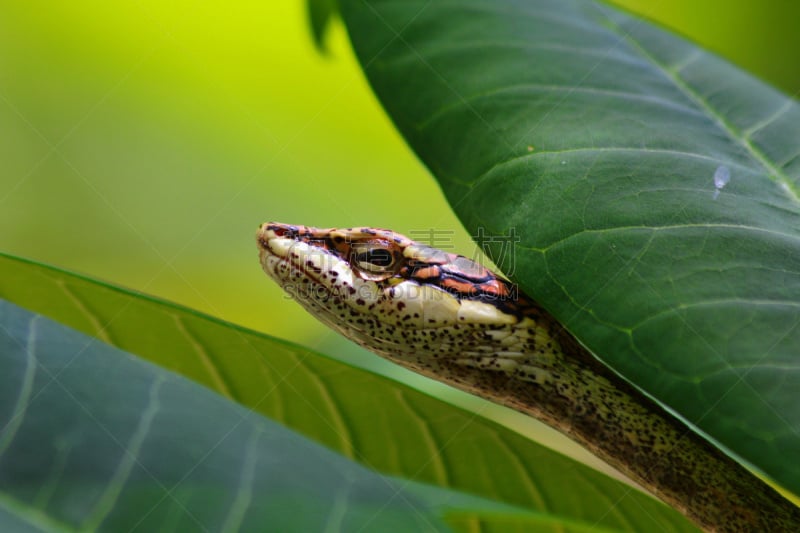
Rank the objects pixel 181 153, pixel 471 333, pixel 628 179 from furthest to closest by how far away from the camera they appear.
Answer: pixel 181 153
pixel 471 333
pixel 628 179

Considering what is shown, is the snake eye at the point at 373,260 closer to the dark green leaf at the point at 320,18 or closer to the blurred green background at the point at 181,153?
the dark green leaf at the point at 320,18

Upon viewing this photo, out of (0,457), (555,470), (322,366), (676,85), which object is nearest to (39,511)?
(0,457)

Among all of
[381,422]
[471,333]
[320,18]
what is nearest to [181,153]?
[320,18]

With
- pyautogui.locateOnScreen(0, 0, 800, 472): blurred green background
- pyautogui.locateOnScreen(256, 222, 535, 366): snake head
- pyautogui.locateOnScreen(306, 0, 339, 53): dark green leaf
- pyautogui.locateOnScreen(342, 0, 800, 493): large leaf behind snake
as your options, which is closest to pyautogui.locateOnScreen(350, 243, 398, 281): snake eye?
pyautogui.locateOnScreen(256, 222, 535, 366): snake head

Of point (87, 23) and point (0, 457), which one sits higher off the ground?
point (87, 23)

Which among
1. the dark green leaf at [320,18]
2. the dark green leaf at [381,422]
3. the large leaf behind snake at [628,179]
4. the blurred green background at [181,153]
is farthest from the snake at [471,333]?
the blurred green background at [181,153]

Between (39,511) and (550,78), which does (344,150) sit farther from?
(39,511)

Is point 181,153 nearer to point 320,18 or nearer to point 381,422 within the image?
point 320,18

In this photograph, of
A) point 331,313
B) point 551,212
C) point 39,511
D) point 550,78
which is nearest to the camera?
point 39,511
